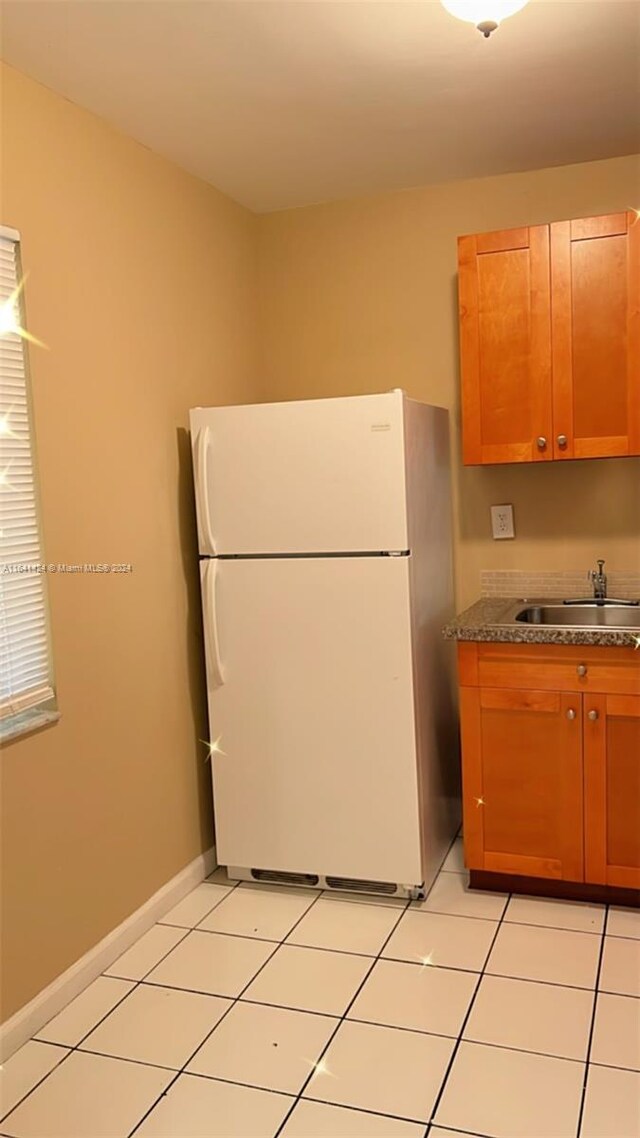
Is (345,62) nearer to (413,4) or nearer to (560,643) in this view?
(413,4)

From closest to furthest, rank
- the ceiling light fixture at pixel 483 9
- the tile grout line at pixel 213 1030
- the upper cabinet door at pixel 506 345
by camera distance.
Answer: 1. the ceiling light fixture at pixel 483 9
2. the tile grout line at pixel 213 1030
3. the upper cabinet door at pixel 506 345

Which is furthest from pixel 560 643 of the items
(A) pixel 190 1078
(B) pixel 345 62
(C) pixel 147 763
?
(B) pixel 345 62

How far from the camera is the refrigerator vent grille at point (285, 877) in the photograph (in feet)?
9.73

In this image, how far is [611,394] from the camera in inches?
110

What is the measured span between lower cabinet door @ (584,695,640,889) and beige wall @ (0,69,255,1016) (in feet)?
4.25

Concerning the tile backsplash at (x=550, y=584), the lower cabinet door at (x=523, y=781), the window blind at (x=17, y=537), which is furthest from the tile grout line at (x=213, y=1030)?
the tile backsplash at (x=550, y=584)

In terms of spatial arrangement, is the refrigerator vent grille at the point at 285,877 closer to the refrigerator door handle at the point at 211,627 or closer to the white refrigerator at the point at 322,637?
the white refrigerator at the point at 322,637

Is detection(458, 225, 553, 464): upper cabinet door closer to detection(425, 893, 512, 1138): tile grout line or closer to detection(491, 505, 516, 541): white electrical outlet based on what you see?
detection(491, 505, 516, 541): white electrical outlet

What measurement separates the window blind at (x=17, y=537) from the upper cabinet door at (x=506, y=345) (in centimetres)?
141

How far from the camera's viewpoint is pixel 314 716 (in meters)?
2.88

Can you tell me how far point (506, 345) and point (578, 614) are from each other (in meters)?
0.95

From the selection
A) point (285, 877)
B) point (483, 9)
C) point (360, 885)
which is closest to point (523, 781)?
point (360, 885)

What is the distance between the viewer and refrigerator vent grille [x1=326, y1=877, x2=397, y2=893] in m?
2.87

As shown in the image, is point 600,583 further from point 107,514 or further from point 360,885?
point 107,514
